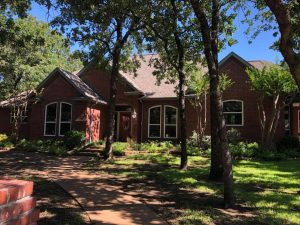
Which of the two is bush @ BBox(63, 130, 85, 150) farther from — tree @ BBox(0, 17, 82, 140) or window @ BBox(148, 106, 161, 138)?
window @ BBox(148, 106, 161, 138)

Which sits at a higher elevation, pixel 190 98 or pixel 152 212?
pixel 190 98

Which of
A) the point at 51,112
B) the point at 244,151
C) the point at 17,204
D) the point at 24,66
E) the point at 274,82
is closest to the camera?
the point at 17,204

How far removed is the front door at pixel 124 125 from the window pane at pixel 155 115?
1.72m

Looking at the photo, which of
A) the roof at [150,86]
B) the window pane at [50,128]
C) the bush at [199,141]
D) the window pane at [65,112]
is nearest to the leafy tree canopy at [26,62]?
the window pane at [50,128]

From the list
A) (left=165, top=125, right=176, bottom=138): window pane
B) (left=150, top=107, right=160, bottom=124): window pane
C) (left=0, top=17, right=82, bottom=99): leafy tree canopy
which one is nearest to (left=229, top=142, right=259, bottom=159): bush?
(left=165, top=125, right=176, bottom=138): window pane

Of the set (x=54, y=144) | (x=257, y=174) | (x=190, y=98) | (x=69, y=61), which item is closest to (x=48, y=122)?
(x=54, y=144)

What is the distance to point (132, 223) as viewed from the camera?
7.13m

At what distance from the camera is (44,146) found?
23266 millimetres

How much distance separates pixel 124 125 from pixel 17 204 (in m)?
24.5

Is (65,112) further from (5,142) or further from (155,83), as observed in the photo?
(155,83)

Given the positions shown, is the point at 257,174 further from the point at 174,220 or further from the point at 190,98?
the point at 190,98

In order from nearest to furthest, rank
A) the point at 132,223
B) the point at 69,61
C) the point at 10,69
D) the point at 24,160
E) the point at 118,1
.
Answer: the point at 132,223 → the point at 118,1 → the point at 24,160 → the point at 10,69 → the point at 69,61

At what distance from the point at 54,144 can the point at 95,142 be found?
2.57 m

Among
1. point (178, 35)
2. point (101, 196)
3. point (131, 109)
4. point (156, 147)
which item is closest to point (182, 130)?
point (178, 35)
